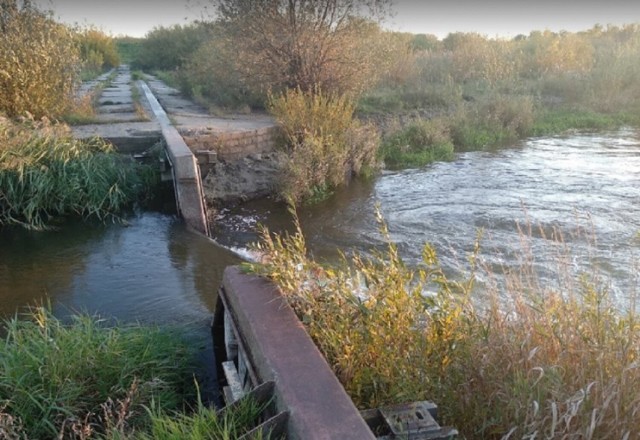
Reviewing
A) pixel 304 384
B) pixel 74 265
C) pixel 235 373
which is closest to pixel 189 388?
pixel 235 373

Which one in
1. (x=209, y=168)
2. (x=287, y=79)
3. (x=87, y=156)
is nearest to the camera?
(x=87, y=156)

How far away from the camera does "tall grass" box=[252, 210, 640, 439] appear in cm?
257

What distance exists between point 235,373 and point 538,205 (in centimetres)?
673

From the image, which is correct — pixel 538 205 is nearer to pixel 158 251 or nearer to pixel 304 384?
pixel 158 251

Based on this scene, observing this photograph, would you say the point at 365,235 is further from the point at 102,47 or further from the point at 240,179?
the point at 102,47

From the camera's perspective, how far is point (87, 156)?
28.8 ft

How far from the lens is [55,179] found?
321 inches

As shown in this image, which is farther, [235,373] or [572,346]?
[235,373]

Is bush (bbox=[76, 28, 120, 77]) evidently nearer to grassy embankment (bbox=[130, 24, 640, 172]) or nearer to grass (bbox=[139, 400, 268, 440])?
grassy embankment (bbox=[130, 24, 640, 172])

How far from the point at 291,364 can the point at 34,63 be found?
381 inches

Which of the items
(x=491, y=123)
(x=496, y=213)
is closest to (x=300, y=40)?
(x=491, y=123)

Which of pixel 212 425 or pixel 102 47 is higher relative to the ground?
pixel 102 47

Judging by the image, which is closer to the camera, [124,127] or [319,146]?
[319,146]

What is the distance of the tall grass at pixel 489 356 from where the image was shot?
101 inches
